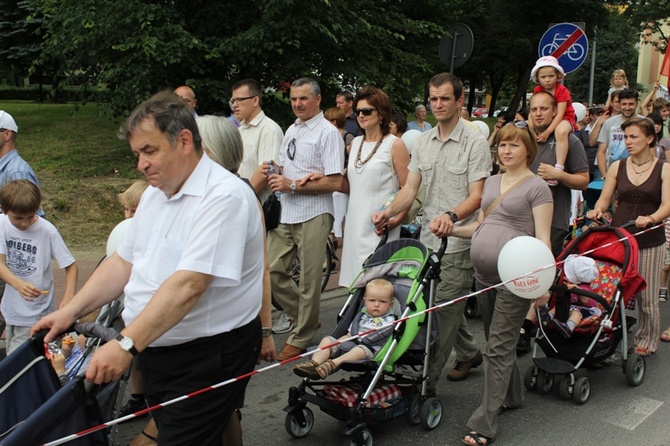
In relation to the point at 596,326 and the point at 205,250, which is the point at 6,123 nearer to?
the point at 205,250

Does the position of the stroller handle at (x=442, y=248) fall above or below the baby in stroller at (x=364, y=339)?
above

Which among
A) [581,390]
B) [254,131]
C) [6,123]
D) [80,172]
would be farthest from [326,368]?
[80,172]

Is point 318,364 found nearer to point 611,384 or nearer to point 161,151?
point 161,151

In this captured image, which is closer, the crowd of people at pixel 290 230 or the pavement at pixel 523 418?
the crowd of people at pixel 290 230

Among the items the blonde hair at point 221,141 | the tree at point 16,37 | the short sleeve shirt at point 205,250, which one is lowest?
the short sleeve shirt at point 205,250

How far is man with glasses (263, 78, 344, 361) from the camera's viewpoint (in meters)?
5.86

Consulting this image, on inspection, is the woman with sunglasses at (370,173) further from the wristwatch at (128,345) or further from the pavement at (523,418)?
the wristwatch at (128,345)

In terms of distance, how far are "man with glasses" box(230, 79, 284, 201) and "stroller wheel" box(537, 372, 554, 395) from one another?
2666 millimetres

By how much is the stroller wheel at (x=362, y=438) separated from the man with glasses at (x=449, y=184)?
2.24 feet

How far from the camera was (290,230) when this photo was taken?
6090mm

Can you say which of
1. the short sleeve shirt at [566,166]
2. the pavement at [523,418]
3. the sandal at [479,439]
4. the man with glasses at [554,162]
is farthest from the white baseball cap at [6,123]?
the short sleeve shirt at [566,166]

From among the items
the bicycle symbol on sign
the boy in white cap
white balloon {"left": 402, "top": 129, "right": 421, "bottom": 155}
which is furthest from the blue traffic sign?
the boy in white cap

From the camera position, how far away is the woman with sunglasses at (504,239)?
4.39 meters

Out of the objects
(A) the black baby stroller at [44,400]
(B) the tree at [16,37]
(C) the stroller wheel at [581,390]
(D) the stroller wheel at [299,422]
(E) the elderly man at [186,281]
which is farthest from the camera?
(B) the tree at [16,37]
